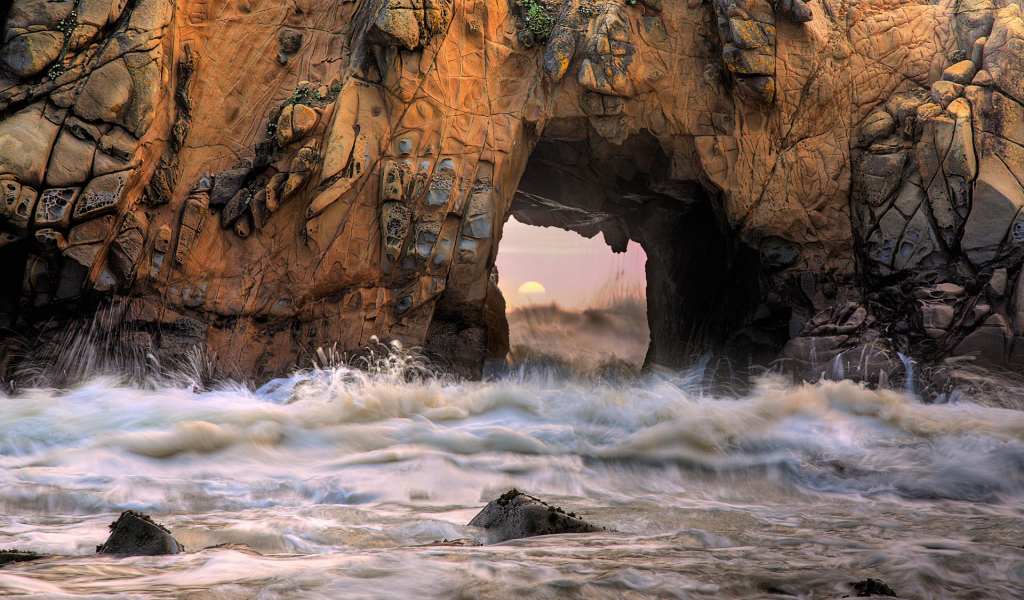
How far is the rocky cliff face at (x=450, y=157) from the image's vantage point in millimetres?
7520

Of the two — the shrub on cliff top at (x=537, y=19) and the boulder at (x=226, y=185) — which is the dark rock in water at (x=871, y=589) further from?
the shrub on cliff top at (x=537, y=19)

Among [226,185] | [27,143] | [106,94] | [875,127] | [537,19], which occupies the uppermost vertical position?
[537,19]

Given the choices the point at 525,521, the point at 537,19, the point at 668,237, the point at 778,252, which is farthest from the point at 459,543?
the point at 668,237

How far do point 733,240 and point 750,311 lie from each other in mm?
1085

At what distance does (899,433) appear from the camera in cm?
614

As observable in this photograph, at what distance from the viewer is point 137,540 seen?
2746 millimetres

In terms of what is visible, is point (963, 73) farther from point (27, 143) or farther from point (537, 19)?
point (27, 143)

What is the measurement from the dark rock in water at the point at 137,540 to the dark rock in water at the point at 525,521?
141 cm

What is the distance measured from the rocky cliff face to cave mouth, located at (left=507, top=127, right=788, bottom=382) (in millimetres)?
192

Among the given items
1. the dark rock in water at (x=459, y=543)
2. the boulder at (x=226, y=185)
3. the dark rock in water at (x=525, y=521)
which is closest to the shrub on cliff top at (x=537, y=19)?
the boulder at (x=226, y=185)

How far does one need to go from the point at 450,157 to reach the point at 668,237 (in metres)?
5.09

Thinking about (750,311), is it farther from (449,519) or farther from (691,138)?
(449,519)

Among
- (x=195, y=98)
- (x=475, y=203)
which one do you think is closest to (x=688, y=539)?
(x=475, y=203)

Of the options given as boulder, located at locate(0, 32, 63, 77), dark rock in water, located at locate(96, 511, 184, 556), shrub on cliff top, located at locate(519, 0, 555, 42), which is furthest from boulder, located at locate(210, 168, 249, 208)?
dark rock in water, located at locate(96, 511, 184, 556)
